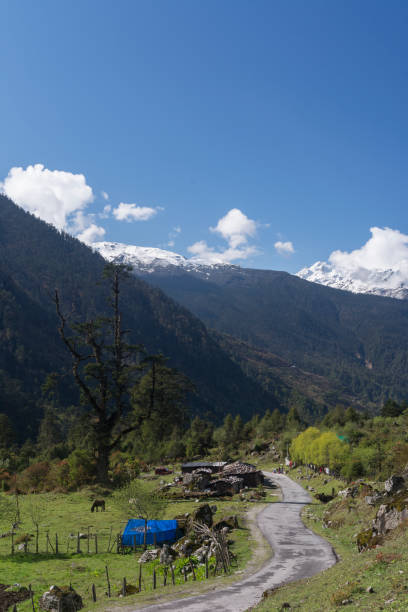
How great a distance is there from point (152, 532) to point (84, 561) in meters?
6.36

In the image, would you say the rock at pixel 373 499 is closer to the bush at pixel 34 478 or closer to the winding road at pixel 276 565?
the winding road at pixel 276 565

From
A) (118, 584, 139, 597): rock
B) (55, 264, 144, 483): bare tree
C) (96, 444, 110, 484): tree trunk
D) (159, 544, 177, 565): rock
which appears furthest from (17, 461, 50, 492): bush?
(118, 584, 139, 597): rock

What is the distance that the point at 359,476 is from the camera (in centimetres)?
6475

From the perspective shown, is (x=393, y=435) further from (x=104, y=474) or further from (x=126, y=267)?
(x=126, y=267)

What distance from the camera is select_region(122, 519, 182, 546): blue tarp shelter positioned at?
32.0 meters

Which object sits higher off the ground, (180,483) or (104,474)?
(104,474)

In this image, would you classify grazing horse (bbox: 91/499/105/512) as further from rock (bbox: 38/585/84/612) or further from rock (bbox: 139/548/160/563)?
rock (bbox: 38/585/84/612)

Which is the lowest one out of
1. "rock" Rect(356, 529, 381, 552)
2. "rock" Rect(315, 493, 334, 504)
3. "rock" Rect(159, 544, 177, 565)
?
"rock" Rect(315, 493, 334, 504)

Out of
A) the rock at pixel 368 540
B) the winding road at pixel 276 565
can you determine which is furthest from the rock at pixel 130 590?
the rock at pixel 368 540

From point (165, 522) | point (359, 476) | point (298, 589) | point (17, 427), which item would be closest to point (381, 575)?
point (298, 589)

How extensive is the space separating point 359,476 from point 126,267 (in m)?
49.4

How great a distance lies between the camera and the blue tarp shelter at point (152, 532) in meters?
32.0

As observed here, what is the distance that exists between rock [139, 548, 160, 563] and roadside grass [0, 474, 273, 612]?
0.53m

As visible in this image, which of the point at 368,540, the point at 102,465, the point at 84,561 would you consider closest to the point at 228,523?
the point at 84,561
